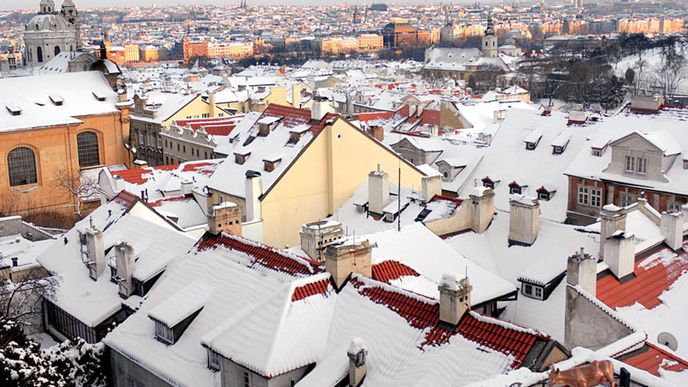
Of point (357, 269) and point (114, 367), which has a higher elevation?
point (357, 269)

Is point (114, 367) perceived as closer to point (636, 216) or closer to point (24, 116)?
point (636, 216)

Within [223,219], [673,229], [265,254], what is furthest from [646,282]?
[223,219]

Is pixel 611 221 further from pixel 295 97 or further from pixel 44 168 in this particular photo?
pixel 295 97

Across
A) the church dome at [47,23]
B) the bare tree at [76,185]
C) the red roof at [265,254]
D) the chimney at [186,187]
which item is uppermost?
the church dome at [47,23]

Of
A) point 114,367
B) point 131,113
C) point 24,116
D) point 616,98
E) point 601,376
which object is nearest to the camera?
point 601,376

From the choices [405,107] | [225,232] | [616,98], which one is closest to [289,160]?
[225,232]


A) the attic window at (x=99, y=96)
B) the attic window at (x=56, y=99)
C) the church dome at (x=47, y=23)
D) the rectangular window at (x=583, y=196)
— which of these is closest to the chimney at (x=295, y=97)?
the attic window at (x=99, y=96)

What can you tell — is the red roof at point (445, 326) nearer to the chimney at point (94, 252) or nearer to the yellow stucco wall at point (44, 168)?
the chimney at point (94, 252)
